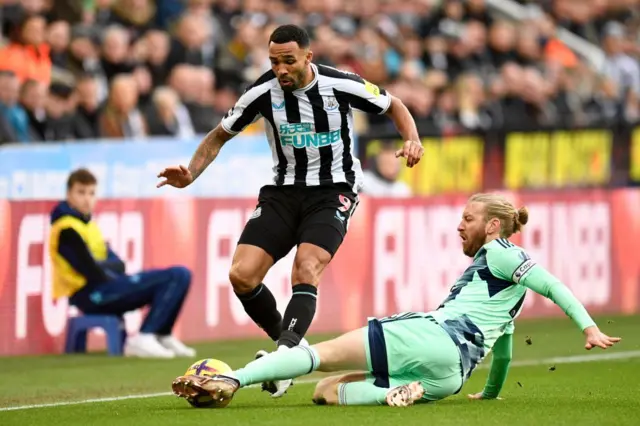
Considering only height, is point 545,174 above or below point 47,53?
below

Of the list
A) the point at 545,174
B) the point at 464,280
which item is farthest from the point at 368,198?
the point at 464,280

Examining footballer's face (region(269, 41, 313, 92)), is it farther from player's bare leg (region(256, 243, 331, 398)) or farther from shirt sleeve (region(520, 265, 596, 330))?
shirt sleeve (region(520, 265, 596, 330))

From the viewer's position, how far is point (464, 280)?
727cm

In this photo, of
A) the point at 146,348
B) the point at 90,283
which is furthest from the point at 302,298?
the point at 90,283

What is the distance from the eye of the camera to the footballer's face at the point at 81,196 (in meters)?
11.5

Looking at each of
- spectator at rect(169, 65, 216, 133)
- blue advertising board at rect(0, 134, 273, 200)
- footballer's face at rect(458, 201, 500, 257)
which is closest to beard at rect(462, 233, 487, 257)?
footballer's face at rect(458, 201, 500, 257)

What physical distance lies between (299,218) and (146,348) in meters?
3.50

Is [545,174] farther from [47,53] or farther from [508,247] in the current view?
[508,247]

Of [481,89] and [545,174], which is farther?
[481,89]

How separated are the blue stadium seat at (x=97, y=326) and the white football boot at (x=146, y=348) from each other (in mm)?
92

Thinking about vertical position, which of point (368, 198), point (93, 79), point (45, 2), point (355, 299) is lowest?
point (355, 299)

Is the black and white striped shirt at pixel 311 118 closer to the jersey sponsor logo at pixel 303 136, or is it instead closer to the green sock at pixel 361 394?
the jersey sponsor logo at pixel 303 136

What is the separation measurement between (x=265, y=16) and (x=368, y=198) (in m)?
3.86

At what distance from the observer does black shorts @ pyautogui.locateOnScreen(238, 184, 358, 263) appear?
804 centimetres
